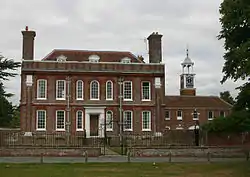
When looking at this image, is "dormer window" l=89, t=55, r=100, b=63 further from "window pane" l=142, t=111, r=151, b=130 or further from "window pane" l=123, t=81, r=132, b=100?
"window pane" l=142, t=111, r=151, b=130

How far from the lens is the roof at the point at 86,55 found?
47.4 metres

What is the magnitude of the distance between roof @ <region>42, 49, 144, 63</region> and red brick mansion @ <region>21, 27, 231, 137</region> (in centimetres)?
15

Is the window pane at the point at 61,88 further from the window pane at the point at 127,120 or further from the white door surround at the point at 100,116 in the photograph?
the window pane at the point at 127,120

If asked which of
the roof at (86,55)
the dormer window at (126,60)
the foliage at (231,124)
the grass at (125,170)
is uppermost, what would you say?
the roof at (86,55)

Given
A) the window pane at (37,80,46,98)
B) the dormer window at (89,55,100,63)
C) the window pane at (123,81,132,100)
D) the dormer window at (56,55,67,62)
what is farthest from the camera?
the dormer window at (89,55,100,63)

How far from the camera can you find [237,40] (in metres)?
28.5

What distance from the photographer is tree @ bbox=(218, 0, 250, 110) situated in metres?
24.4

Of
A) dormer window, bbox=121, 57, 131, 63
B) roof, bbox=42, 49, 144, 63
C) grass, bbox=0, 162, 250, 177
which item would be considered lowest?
grass, bbox=0, 162, 250, 177

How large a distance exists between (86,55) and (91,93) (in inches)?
196

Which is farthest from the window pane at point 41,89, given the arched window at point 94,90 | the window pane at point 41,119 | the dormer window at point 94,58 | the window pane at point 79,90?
the dormer window at point 94,58

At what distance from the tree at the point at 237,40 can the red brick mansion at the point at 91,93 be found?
16.3 meters

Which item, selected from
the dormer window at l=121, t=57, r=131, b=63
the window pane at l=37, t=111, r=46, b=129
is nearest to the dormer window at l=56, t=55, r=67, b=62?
the window pane at l=37, t=111, r=46, b=129

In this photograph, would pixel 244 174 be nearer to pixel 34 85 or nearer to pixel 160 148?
pixel 160 148

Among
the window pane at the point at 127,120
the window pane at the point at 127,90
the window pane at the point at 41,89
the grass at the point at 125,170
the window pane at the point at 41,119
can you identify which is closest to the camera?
the grass at the point at 125,170
